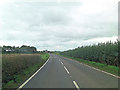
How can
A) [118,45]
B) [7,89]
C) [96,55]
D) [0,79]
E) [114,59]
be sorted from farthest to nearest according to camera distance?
[96,55] < [114,59] < [118,45] < [0,79] < [7,89]

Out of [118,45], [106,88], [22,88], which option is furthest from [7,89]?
[118,45]

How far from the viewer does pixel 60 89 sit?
8016mm

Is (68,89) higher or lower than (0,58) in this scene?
lower

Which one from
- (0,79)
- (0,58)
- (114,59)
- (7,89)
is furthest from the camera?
(114,59)

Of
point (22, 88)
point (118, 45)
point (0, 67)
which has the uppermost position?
point (118, 45)

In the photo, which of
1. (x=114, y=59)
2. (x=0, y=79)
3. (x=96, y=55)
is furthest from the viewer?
(x=96, y=55)

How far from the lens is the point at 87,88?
818 centimetres

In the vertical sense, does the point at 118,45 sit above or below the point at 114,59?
above

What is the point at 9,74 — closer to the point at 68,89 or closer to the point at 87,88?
the point at 68,89

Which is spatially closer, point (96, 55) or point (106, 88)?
point (106, 88)

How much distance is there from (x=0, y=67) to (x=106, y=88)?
22.1ft

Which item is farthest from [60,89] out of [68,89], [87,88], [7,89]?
[7,89]

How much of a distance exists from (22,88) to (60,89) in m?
2.12

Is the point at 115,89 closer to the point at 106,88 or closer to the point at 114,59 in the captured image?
the point at 106,88
